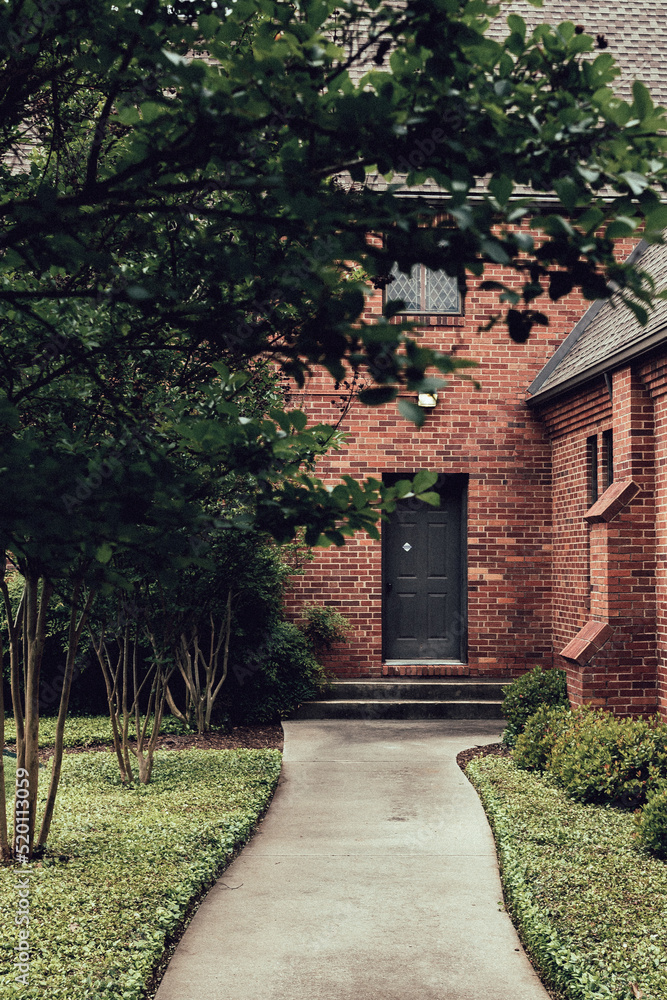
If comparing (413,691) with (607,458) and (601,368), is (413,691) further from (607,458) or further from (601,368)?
(601,368)

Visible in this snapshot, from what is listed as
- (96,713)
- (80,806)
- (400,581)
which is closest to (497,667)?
(400,581)

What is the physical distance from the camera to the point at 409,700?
11195 mm

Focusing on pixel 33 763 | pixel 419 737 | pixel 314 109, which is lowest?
pixel 419 737

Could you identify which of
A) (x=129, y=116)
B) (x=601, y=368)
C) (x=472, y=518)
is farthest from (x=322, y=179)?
(x=472, y=518)

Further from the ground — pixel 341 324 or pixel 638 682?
pixel 341 324

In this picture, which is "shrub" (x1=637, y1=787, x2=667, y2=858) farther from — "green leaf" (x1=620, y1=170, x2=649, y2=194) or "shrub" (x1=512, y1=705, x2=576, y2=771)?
"green leaf" (x1=620, y1=170, x2=649, y2=194)

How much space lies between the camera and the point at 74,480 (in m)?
2.13

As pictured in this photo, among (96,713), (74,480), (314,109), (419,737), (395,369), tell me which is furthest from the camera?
(96,713)

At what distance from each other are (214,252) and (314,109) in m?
0.46

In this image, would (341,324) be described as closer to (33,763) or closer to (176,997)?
(176,997)

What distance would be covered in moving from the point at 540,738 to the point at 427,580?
4.49 m

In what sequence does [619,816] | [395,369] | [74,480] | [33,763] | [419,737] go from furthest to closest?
1. [419,737]
2. [619,816]
3. [33,763]
4. [74,480]
5. [395,369]

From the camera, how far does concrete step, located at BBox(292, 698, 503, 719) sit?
1093cm

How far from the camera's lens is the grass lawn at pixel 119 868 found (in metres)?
3.75
